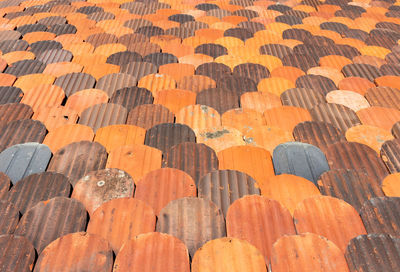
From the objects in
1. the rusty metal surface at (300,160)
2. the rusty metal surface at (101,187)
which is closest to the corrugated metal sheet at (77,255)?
the rusty metal surface at (101,187)

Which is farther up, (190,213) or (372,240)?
(372,240)

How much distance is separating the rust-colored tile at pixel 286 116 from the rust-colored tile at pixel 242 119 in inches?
5.7

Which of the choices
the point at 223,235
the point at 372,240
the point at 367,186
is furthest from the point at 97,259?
the point at 367,186

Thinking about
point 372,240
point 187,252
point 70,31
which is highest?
point 372,240

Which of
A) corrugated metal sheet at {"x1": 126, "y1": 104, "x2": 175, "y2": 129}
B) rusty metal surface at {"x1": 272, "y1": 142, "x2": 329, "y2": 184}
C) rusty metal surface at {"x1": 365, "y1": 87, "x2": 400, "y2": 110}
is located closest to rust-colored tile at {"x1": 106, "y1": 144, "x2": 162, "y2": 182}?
corrugated metal sheet at {"x1": 126, "y1": 104, "x2": 175, "y2": 129}

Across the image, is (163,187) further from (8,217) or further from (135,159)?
(8,217)

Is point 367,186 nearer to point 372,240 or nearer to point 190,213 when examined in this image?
point 372,240

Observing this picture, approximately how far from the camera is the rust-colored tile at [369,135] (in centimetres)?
511

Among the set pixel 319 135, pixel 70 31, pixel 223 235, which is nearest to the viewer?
pixel 223 235

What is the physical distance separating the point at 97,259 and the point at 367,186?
3300 millimetres

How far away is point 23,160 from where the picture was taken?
463 cm

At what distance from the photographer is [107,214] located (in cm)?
387

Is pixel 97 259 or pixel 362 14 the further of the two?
pixel 362 14

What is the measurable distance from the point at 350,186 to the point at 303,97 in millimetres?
2289
